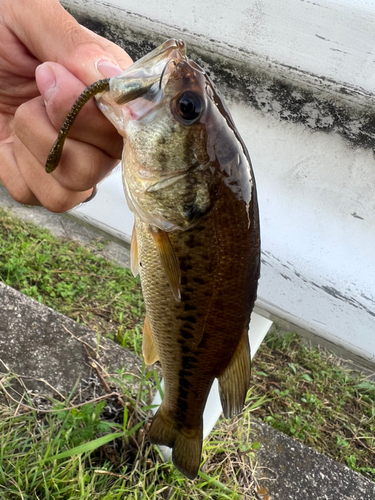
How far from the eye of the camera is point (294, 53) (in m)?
1.78

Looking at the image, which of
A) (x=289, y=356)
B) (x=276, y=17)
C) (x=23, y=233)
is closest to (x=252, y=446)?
(x=289, y=356)


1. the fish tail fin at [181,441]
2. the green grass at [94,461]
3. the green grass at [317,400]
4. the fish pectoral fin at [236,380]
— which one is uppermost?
the fish pectoral fin at [236,380]

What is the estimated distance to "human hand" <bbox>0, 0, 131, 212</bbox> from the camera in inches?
57.1

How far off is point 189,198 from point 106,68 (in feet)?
1.56

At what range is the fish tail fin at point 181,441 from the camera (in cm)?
186

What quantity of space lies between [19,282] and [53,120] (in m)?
2.32

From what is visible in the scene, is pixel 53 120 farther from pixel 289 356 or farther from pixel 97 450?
pixel 289 356

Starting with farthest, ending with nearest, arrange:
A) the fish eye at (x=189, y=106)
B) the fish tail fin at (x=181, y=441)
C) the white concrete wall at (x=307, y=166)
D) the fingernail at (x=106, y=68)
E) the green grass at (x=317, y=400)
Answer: the green grass at (x=317, y=400)
the fish tail fin at (x=181, y=441)
the white concrete wall at (x=307, y=166)
the fingernail at (x=106, y=68)
the fish eye at (x=189, y=106)

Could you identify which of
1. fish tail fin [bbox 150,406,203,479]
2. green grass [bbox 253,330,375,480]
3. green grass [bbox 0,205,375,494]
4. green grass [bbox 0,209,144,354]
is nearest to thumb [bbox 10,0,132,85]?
fish tail fin [bbox 150,406,203,479]

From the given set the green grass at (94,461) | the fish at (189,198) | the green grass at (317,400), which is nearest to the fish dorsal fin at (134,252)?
the fish at (189,198)

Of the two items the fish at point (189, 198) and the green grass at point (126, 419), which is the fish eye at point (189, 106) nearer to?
the fish at point (189, 198)

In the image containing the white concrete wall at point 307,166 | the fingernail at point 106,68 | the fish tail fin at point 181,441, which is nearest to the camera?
the fingernail at point 106,68

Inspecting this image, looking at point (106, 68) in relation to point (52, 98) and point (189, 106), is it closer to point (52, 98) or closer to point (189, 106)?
point (52, 98)

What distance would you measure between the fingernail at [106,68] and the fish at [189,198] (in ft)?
0.38
